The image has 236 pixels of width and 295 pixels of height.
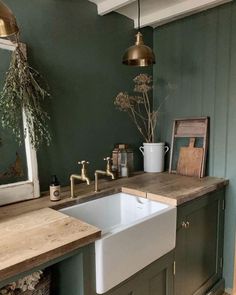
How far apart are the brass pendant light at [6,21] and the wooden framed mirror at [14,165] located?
0.64 m

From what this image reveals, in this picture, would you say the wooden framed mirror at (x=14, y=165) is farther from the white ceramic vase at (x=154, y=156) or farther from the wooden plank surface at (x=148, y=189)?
the white ceramic vase at (x=154, y=156)

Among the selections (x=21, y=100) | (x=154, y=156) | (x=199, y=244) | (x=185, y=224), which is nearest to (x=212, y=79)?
(x=154, y=156)

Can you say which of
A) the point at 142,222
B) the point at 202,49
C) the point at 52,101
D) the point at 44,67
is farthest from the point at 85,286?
the point at 202,49

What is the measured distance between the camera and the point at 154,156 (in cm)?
222

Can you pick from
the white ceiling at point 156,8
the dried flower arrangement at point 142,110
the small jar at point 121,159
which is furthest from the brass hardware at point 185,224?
the white ceiling at point 156,8

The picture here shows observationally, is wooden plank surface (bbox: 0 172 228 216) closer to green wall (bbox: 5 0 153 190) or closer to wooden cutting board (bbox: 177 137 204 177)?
wooden cutting board (bbox: 177 137 204 177)

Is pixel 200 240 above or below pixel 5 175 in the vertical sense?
below

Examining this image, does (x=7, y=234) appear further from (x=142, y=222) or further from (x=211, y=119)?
(x=211, y=119)

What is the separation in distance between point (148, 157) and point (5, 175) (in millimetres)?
1210

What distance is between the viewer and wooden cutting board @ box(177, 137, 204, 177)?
206 cm

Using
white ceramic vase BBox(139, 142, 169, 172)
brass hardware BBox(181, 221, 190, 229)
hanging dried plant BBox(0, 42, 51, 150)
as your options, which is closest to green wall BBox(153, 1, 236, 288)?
white ceramic vase BBox(139, 142, 169, 172)

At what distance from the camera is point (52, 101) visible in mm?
1717

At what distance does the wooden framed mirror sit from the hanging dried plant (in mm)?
33

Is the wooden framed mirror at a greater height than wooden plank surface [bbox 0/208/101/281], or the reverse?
the wooden framed mirror
